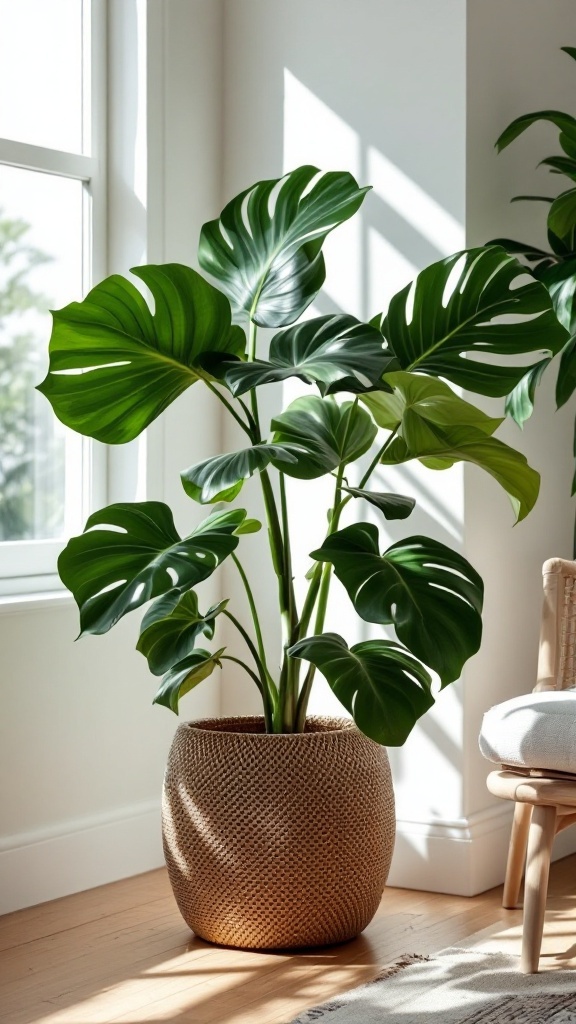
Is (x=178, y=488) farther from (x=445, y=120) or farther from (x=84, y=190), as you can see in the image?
(x=445, y=120)

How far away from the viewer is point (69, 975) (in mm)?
2367

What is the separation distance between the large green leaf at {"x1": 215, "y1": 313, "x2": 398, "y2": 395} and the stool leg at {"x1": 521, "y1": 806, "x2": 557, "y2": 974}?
0.87m

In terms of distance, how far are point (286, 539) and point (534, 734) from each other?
1.95 feet

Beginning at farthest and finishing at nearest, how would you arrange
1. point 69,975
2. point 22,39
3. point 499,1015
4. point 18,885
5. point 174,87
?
point 174,87 → point 22,39 → point 18,885 → point 69,975 → point 499,1015

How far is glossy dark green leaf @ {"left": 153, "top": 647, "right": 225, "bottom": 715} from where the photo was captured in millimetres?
2459

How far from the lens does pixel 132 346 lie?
7.86ft

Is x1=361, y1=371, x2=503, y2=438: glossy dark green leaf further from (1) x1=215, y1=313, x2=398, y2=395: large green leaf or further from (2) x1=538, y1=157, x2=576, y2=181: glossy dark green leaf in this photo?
(2) x1=538, y1=157, x2=576, y2=181: glossy dark green leaf

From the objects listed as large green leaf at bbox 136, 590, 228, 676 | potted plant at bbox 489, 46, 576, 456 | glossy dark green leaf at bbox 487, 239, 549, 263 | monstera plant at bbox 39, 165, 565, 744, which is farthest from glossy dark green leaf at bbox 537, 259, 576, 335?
large green leaf at bbox 136, 590, 228, 676

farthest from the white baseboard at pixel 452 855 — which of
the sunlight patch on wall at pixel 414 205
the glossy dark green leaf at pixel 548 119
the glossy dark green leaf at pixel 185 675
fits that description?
the glossy dark green leaf at pixel 548 119

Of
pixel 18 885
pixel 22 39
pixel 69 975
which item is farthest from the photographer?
pixel 22 39

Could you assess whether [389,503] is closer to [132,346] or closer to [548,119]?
[132,346]

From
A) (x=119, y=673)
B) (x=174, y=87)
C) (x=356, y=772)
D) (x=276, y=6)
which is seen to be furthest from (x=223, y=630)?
(x=276, y=6)

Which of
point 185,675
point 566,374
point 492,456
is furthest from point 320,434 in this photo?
point 566,374

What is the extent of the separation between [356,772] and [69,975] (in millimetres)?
640
